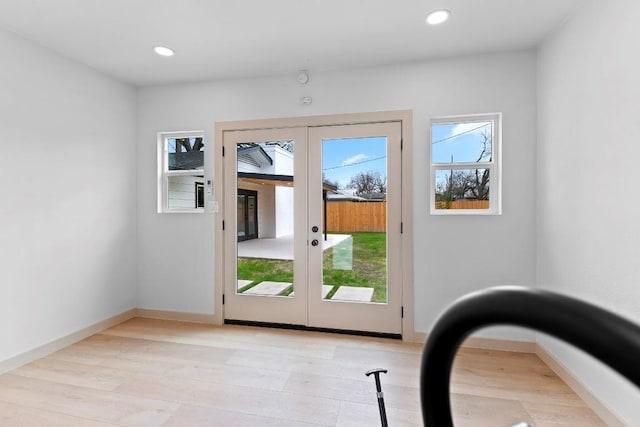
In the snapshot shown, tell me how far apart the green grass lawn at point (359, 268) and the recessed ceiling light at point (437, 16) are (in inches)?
71.5

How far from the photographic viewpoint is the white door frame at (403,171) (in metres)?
3.04

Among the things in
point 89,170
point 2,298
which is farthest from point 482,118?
point 2,298

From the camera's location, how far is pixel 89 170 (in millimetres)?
3158

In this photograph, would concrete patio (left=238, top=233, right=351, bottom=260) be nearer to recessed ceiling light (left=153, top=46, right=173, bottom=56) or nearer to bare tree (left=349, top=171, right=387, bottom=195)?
bare tree (left=349, top=171, right=387, bottom=195)

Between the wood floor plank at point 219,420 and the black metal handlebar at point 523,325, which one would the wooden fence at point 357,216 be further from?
the black metal handlebar at point 523,325

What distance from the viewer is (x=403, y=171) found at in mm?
3045

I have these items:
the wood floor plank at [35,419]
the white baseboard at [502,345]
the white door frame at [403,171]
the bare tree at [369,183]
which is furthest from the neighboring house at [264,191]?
the white baseboard at [502,345]

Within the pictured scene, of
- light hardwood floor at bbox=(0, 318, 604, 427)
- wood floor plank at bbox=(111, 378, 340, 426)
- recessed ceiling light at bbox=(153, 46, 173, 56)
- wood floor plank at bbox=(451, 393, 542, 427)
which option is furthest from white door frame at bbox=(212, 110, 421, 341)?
wood floor plank at bbox=(111, 378, 340, 426)

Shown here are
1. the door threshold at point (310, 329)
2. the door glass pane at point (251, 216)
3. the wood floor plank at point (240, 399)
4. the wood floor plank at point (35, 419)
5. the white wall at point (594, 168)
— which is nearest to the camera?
the white wall at point (594, 168)

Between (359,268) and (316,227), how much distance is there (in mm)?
602

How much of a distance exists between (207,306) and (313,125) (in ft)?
7.38

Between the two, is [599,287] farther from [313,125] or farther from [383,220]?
[313,125]

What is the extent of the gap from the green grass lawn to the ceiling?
173 centimetres

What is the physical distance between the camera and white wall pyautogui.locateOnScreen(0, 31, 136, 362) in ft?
8.28
